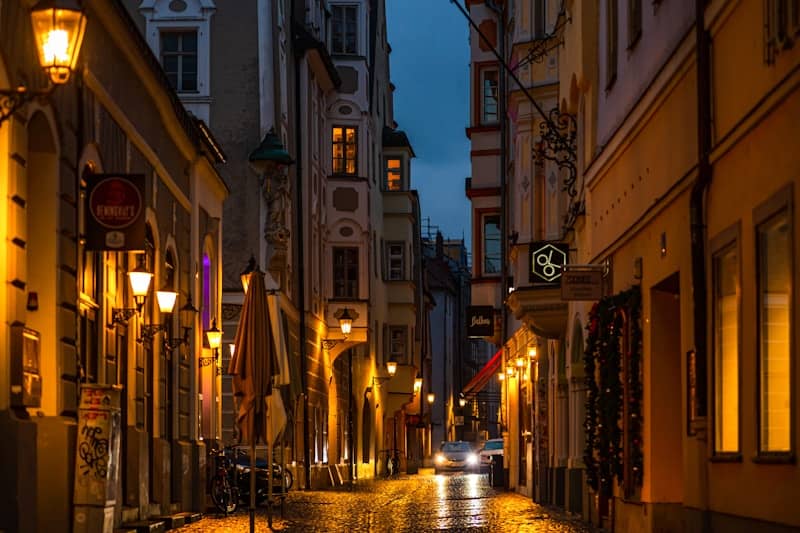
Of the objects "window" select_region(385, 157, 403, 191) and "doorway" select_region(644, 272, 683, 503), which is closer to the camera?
"doorway" select_region(644, 272, 683, 503)

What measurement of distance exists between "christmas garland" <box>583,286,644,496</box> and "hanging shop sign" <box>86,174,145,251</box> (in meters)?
5.60

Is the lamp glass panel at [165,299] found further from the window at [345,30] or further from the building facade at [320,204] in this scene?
the window at [345,30]

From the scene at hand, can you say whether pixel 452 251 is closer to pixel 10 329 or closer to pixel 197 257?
pixel 197 257

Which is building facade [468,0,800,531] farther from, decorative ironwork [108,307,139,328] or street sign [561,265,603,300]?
decorative ironwork [108,307,139,328]

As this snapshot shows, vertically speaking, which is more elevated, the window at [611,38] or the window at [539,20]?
the window at [539,20]

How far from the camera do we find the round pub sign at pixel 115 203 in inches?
726

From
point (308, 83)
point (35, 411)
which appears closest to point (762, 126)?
point (35, 411)

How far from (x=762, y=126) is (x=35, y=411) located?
26.3ft

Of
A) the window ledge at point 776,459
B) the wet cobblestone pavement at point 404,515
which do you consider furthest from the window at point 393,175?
the window ledge at point 776,459

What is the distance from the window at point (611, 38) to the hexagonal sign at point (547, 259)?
8147 mm

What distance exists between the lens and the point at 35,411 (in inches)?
643

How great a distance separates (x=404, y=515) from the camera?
2931 centimetres

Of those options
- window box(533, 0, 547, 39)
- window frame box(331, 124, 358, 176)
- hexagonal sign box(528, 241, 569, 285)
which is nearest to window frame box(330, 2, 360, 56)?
window frame box(331, 124, 358, 176)

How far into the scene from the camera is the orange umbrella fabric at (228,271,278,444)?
22.4 m
